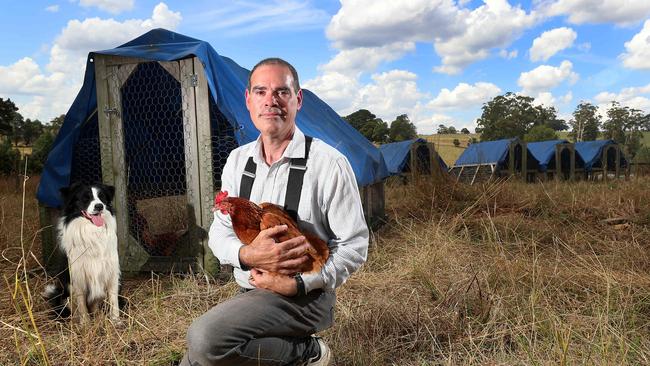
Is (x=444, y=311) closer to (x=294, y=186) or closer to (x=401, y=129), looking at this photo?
(x=294, y=186)

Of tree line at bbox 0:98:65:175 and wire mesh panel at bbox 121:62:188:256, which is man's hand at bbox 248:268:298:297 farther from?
tree line at bbox 0:98:65:175

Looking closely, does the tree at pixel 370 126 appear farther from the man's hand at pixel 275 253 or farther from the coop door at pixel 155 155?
the man's hand at pixel 275 253

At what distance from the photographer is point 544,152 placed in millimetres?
19594

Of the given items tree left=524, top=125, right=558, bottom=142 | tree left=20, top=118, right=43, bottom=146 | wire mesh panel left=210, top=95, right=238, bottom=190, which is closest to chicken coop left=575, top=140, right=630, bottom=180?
tree left=524, top=125, right=558, bottom=142

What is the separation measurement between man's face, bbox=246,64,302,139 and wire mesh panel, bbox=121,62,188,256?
327 centimetres

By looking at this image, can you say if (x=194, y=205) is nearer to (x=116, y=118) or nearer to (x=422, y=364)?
(x=116, y=118)

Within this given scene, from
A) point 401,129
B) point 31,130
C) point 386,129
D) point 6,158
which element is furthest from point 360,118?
point 6,158

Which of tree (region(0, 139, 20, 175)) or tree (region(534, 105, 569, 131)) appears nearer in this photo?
tree (region(0, 139, 20, 175))

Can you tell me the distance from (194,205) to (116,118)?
3.96 feet

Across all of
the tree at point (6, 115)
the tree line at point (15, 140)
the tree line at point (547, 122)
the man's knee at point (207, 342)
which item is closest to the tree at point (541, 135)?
the tree line at point (547, 122)

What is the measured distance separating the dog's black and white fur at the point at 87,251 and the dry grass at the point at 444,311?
0.78ft

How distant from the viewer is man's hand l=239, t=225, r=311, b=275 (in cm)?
164

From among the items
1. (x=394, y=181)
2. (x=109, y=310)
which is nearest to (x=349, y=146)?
(x=109, y=310)

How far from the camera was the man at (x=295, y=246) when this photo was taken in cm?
177
